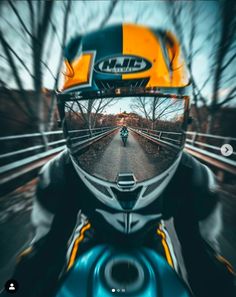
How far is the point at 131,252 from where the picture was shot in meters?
1.00

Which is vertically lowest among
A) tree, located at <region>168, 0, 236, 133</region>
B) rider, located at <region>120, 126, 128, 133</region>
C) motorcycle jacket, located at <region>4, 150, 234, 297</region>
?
motorcycle jacket, located at <region>4, 150, 234, 297</region>

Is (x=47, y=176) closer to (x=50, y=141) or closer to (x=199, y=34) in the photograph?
(x=50, y=141)

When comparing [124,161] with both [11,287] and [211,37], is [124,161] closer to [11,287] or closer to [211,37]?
[211,37]

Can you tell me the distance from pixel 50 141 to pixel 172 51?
26.2 inches

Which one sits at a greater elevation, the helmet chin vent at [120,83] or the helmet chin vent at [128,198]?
the helmet chin vent at [120,83]

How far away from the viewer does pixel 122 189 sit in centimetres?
88

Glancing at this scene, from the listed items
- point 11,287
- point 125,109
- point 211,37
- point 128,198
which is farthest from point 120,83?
point 11,287

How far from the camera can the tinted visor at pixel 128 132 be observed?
85 centimetres

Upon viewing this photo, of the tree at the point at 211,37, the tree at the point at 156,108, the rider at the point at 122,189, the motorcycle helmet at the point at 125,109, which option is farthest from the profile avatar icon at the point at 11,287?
the tree at the point at 211,37

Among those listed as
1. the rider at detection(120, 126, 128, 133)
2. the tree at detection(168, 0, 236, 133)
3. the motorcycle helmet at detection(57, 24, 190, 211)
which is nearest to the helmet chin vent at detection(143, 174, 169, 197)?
the motorcycle helmet at detection(57, 24, 190, 211)

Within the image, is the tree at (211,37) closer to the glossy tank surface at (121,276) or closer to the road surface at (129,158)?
the road surface at (129,158)

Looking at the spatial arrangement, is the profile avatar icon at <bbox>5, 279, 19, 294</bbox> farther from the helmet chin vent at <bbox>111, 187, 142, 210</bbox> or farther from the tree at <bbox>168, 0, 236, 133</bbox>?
the tree at <bbox>168, 0, 236, 133</bbox>

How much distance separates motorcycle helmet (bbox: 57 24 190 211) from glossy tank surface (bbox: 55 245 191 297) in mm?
Answer: 324

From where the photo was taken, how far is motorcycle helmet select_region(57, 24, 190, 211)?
0.71 meters
